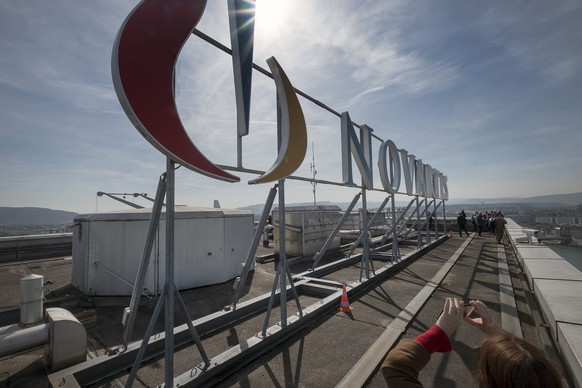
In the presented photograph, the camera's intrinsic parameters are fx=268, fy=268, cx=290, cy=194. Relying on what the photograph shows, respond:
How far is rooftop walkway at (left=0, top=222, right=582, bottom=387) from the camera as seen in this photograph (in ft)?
13.0

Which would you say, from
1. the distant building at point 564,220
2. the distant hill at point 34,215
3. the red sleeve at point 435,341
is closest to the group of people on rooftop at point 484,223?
the distant building at point 564,220

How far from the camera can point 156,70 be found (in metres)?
Result: 3.12

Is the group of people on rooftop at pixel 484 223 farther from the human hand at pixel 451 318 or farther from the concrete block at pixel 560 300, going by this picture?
the human hand at pixel 451 318

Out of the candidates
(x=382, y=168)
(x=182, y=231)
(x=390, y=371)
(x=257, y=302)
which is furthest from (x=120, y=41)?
(x=382, y=168)

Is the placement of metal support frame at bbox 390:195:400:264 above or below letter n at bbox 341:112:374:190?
below

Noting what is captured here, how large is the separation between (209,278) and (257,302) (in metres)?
3.10

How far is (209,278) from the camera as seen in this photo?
899 centimetres

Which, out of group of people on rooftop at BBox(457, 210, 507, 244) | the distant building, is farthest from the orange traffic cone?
the distant building

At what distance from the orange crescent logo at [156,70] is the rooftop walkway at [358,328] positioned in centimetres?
336

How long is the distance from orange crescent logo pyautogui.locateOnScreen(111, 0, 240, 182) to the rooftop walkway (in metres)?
3.36

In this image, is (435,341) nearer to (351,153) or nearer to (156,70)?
(156,70)

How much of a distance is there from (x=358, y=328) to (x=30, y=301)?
20.9ft

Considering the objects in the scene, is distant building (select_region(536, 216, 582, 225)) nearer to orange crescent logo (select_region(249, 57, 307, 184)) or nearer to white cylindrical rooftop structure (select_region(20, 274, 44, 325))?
orange crescent logo (select_region(249, 57, 307, 184))

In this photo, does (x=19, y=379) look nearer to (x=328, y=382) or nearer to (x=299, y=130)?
(x=328, y=382)
